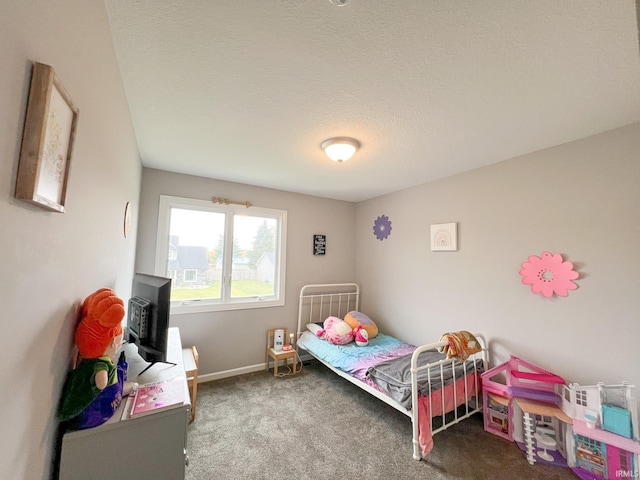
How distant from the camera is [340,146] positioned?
2.06 meters

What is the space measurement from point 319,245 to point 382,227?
97 centimetres

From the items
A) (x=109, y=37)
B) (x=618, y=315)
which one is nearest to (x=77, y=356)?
(x=109, y=37)

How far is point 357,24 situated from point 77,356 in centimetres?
183

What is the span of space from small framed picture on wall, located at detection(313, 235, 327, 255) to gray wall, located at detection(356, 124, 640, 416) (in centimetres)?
121

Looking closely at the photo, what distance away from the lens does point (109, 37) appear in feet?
3.76

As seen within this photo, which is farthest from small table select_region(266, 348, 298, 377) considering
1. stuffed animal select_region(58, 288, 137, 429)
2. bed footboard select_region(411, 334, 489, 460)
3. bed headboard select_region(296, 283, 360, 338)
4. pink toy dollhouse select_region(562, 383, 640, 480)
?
pink toy dollhouse select_region(562, 383, 640, 480)

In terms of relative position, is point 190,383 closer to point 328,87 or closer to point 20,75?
point 20,75

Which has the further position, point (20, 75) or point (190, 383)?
point (190, 383)

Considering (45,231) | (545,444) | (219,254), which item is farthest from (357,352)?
(45,231)

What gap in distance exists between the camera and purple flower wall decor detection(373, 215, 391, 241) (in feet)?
11.9

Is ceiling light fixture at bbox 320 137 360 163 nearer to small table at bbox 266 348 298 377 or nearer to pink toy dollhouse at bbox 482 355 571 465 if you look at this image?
pink toy dollhouse at bbox 482 355 571 465

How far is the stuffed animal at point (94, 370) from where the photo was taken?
912 millimetres

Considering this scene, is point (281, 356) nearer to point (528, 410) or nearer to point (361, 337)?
point (361, 337)

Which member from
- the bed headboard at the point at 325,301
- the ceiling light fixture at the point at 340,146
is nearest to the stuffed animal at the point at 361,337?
the bed headboard at the point at 325,301
